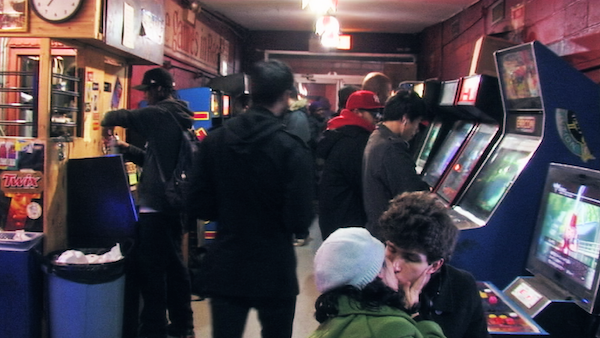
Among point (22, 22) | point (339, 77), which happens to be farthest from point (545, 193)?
point (339, 77)

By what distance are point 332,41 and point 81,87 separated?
452 cm

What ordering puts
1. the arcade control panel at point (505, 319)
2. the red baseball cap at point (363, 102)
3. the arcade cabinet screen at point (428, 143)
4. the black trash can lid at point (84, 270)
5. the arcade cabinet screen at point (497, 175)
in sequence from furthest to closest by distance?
the arcade cabinet screen at point (428, 143) → the red baseball cap at point (363, 102) → the black trash can lid at point (84, 270) → the arcade cabinet screen at point (497, 175) → the arcade control panel at point (505, 319)

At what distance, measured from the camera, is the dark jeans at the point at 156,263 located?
3.45 m

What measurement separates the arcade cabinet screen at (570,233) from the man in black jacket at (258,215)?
1.07 m

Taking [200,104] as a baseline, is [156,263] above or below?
below

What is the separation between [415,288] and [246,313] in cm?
76

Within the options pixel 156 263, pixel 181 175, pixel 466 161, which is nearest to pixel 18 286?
pixel 156 263

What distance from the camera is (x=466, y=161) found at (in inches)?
154

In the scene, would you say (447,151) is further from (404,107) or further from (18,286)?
(18,286)

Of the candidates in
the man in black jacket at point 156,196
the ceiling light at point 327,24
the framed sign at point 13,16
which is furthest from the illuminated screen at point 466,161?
the ceiling light at point 327,24

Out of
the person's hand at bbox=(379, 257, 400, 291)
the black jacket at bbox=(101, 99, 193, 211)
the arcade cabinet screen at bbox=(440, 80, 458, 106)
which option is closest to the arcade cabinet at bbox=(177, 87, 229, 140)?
the arcade cabinet screen at bbox=(440, 80, 458, 106)

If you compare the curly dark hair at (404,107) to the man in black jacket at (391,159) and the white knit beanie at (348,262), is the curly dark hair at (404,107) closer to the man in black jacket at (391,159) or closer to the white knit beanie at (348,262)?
the man in black jacket at (391,159)

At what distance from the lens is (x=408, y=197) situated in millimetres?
1805

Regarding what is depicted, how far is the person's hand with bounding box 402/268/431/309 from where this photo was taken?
1.63 m
